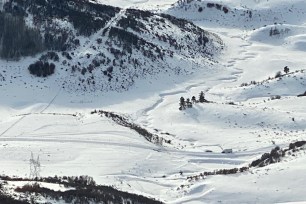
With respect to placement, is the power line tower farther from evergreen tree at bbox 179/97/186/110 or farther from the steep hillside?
the steep hillside

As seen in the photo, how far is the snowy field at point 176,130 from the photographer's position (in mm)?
37688

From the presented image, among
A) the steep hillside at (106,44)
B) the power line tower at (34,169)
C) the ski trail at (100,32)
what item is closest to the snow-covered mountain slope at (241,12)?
the steep hillside at (106,44)

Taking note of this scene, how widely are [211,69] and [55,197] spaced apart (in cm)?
5071

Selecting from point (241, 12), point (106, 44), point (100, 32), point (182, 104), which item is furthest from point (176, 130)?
point (241, 12)

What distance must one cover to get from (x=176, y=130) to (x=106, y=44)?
77.7 feet

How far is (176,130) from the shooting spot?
56250 mm

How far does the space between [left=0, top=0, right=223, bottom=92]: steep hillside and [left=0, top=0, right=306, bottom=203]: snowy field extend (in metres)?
2.24

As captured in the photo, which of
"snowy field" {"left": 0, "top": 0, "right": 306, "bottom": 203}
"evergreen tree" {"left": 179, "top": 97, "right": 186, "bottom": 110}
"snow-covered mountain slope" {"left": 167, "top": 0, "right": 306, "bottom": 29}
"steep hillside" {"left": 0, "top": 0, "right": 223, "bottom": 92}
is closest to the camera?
"snowy field" {"left": 0, "top": 0, "right": 306, "bottom": 203}

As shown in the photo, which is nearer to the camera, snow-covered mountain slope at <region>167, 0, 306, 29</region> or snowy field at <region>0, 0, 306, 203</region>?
snowy field at <region>0, 0, 306, 203</region>

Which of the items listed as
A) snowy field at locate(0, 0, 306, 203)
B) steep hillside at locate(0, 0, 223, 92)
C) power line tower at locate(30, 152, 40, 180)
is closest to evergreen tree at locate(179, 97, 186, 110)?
snowy field at locate(0, 0, 306, 203)

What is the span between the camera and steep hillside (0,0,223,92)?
2795 inches

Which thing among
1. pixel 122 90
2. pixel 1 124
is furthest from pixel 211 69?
pixel 1 124

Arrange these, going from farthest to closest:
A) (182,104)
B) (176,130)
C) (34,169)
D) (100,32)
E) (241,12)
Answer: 1. (241,12)
2. (100,32)
3. (182,104)
4. (176,130)
5. (34,169)

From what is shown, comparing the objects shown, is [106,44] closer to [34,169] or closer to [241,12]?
[34,169]
